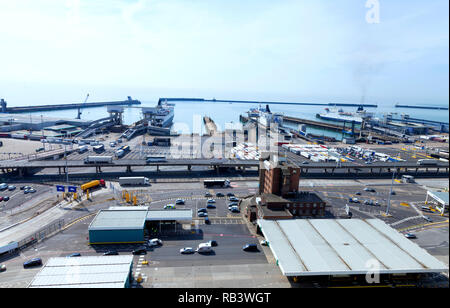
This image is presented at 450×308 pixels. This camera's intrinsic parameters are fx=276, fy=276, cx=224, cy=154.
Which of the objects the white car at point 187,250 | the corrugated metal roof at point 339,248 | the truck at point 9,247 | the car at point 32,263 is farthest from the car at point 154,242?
the truck at point 9,247

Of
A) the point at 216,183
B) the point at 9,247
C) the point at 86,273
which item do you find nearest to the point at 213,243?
the point at 86,273

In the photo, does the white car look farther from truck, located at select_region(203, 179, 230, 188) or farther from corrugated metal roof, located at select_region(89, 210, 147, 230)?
truck, located at select_region(203, 179, 230, 188)

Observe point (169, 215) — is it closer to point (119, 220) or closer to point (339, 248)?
point (119, 220)

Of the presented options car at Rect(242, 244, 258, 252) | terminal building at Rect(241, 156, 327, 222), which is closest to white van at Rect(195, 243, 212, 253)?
car at Rect(242, 244, 258, 252)

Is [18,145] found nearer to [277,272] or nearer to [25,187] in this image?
[25,187]

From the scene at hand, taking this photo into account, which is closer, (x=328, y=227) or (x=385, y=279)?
(x=385, y=279)

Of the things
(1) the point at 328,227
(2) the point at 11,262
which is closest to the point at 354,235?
(1) the point at 328,227
